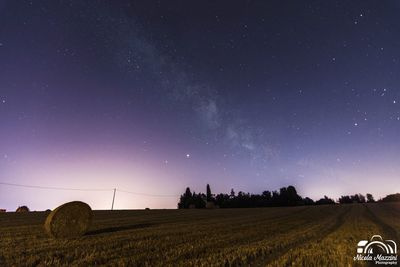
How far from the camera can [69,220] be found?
16188mm

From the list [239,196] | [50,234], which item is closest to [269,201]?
[239,196]

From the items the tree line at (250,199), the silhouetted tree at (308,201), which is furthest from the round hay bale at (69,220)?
the silhouetted tree at (308,201)

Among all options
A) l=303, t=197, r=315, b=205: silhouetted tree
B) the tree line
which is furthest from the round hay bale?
l=303, t=197, r=315, b=205: silhouetted tree

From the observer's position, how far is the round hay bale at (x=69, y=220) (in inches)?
597

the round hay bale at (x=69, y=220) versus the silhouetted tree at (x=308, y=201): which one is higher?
the silhouetted tree at (x=308, y=201)

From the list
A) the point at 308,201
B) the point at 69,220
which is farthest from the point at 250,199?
the point at 69,220

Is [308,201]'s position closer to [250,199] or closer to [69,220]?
[250,199]

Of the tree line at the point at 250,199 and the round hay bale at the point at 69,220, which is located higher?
the tree line at the point at 250,199

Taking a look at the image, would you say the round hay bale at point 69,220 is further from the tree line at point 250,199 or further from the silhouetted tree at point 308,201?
the silhouetted tree at point 308,201

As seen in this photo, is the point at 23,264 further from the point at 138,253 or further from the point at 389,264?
the point at 389,264

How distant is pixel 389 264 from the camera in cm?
839

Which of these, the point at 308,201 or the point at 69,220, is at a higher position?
the point at 308,201

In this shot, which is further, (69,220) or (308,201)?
(308,201)

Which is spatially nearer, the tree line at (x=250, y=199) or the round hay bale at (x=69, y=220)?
the round hay bale at (x=69, y=220)
